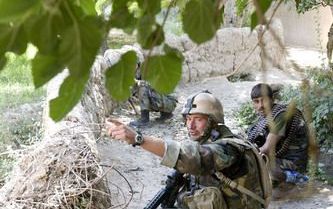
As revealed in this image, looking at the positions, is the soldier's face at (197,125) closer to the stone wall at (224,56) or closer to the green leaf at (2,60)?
the green leaf at (2,60)

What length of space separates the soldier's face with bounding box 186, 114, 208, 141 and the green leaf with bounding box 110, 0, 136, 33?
2712 mm

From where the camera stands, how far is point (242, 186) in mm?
3443

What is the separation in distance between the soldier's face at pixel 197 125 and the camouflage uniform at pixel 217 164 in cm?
6

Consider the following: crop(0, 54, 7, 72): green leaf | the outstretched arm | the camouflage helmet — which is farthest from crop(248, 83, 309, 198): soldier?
crop(0, 54, 7, 72): green leaf

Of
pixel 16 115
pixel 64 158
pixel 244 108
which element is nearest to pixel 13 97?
pixel 16 115

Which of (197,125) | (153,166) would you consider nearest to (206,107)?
(197,125)

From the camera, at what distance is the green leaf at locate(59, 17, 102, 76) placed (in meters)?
0.72

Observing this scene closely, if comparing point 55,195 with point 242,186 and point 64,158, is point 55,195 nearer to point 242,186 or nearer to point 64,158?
point 64,158

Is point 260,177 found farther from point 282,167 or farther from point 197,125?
point 282,167

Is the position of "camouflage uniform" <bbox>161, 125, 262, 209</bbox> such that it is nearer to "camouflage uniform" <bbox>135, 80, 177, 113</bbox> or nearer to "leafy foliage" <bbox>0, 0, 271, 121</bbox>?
"leafy foliage" <bbox>0, 0, 271, 121</bbox>

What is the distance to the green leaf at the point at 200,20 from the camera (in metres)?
0.89

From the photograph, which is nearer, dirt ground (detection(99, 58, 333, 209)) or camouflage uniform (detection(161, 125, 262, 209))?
camouflage uniform (detection(161, 125, 262, 209))

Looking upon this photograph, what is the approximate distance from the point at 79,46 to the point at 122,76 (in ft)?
0.72

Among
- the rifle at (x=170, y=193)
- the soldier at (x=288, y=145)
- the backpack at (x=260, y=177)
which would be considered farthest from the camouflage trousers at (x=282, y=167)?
the backpack at (x=260, y=177)
